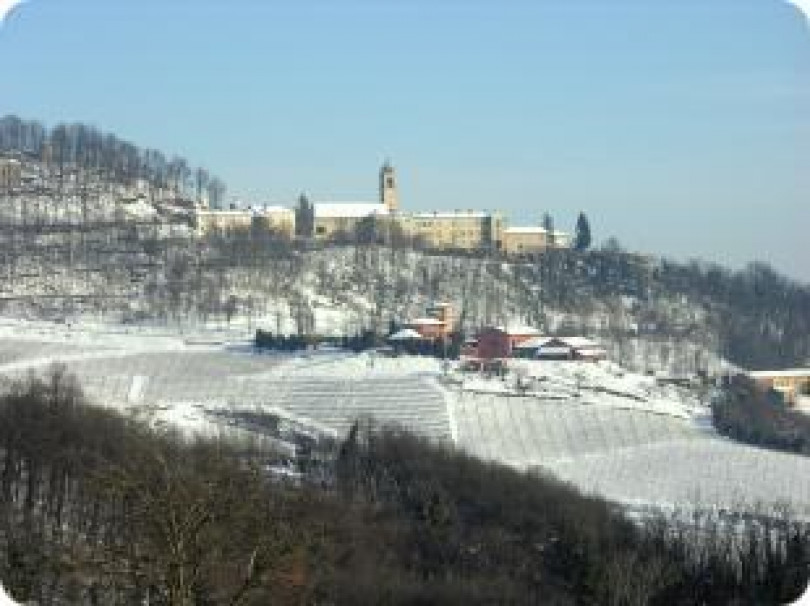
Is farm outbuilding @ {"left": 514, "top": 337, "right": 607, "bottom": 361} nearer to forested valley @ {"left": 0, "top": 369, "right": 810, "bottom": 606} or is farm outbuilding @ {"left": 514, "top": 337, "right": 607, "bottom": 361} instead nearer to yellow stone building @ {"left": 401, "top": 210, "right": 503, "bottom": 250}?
forested valley @ {"left": 0, "top": 369, "right": 810, "bottom": 606}

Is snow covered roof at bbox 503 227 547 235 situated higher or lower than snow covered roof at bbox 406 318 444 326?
higher

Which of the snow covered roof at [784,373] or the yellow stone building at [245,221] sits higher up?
the yellow stone building at [245,221]

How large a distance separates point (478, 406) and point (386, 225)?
6.88m

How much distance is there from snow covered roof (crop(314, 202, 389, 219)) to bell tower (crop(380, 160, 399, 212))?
67 mm

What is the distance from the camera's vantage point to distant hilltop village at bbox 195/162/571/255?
1532cm

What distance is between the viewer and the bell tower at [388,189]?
622 inches

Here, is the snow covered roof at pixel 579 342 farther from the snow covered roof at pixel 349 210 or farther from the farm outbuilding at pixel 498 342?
the snow covered roof at pixel 349 210

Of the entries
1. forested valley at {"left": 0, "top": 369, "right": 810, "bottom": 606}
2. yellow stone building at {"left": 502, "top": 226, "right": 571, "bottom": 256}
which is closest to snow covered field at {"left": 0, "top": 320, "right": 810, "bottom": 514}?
forested valley at {"left": 0, "top": 369, "right": 810, "bottom": 606}

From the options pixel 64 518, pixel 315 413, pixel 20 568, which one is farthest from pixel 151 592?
pixel 315 413

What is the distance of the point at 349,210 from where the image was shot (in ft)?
52.3

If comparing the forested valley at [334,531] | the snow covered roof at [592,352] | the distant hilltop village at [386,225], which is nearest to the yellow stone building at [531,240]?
the distant hilltop village at [386,225]

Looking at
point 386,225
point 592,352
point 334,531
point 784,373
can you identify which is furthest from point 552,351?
point 334,531

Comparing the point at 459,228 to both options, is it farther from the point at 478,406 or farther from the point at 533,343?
the point at 478,406

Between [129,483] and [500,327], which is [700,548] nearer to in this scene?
[129,483]
